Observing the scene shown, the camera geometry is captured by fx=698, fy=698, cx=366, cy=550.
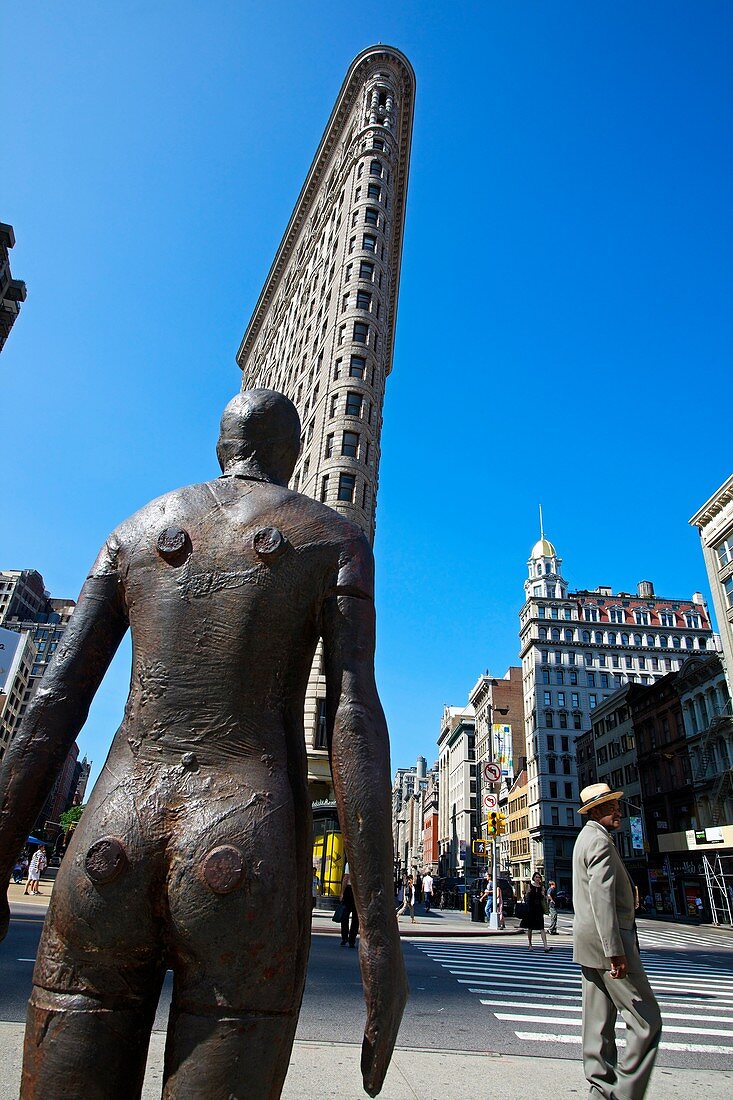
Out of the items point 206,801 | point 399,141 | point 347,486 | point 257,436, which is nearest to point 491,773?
point 347,486

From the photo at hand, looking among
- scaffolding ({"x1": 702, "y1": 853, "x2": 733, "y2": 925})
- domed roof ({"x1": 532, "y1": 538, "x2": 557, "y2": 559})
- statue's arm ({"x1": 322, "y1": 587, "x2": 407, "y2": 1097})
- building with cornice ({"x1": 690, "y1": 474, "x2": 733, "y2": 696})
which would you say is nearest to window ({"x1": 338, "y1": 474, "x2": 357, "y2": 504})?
building with cornice ({"x1": 690, "y1": 474, "x2": 733, "y2": 696})

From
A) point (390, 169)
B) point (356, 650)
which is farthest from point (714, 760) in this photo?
point (356, 650)

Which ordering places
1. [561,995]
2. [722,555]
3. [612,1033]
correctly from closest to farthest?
[612,1033] < [561,995] < [722,555]

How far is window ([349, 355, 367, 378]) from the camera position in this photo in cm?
3778

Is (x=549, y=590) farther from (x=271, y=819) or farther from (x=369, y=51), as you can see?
(x=271, y=819)

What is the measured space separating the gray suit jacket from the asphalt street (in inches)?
93.2

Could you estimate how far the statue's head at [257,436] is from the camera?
2.50 meters

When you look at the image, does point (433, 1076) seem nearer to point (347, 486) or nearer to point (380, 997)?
point (380, 997)

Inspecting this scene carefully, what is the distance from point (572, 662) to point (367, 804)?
91244 millimetres

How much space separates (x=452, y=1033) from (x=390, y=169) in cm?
4904

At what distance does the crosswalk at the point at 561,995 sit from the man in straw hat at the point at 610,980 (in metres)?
2.35

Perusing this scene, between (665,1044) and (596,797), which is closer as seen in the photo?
(596,797)

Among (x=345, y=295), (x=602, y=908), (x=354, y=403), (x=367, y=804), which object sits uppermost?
(x=345, y=295)

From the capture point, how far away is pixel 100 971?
1701 mm
